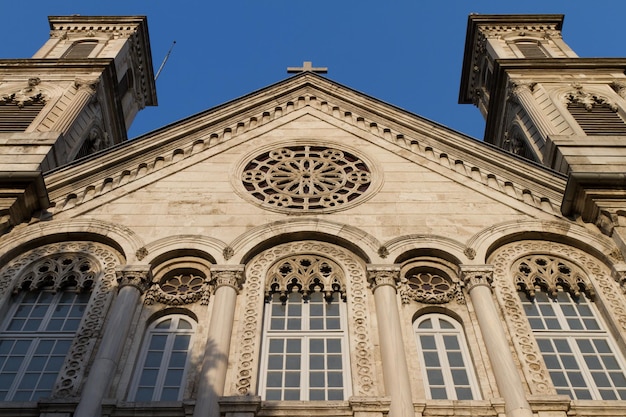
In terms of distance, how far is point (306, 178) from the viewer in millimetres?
17156

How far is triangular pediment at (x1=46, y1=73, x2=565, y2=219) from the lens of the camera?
15.8 meters

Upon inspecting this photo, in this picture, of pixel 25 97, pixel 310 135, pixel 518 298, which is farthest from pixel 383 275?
pixel 25 97

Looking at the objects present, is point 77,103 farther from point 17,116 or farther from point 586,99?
point 586,99

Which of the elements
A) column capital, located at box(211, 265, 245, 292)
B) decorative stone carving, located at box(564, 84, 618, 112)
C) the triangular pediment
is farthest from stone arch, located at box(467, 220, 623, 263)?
decorative stone carving, located at box(564, 84, 618, 112)

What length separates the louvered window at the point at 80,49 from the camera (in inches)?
1068

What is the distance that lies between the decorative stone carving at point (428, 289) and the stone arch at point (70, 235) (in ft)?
19.4

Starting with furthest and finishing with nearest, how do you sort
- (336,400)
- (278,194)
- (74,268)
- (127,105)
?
(127,105) < (278,194) < (74,268) < (336,400)

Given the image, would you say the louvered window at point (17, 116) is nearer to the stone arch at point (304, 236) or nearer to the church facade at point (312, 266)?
the church facade at point (312, 266)

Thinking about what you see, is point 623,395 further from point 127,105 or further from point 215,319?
point 127,105

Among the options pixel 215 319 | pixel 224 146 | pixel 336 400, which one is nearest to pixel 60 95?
pixel 224 146

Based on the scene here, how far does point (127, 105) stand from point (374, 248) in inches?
783

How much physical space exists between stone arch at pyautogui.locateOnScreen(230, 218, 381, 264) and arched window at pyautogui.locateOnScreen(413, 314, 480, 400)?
79.8 inches

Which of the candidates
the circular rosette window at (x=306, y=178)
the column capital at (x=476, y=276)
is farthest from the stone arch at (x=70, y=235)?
the column capital at (x=476, y=276)

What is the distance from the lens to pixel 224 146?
1817 centimetres
